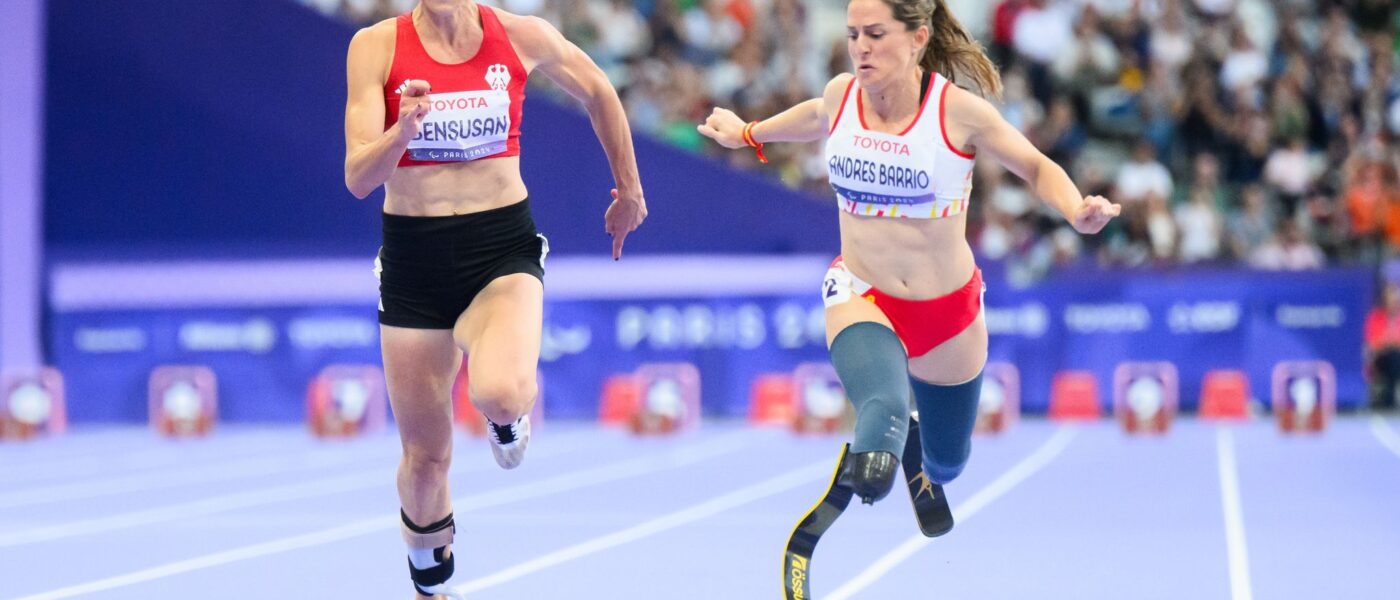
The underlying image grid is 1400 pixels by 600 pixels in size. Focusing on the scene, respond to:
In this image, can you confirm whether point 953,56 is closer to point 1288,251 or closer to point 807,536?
point 807,536

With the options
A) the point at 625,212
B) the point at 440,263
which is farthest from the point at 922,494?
the point at 440,263

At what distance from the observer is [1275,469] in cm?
1064

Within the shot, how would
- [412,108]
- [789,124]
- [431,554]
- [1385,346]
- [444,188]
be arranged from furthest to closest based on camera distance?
1. [1385,346]
2. [789,124]
3. [431,554]
4. [444,188]
5. [412,108]

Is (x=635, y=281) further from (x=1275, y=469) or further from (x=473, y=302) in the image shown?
(x=473, y=302)

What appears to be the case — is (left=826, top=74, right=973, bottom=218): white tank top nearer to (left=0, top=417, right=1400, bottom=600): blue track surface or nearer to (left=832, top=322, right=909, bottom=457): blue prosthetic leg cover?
(left=832, top=322, right=909, bottom=457): blue prosthetic leg cover

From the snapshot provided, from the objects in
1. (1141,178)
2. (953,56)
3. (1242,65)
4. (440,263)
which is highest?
(1242,65)

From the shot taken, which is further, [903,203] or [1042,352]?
[1042,352]

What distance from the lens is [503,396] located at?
5289 mm

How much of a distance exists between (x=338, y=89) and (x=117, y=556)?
7.10m

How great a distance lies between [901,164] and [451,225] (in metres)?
1.44

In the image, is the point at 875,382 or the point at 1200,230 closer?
the point at 875,382

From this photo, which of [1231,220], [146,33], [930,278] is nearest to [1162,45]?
[1231,220]

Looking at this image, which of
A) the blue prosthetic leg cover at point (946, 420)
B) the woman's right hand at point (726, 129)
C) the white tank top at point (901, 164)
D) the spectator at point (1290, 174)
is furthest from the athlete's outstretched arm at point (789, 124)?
the spectator at point (1290, 174)

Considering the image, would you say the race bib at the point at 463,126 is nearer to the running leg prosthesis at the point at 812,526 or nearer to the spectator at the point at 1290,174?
the running leg prosthesis at the point at 812,526
